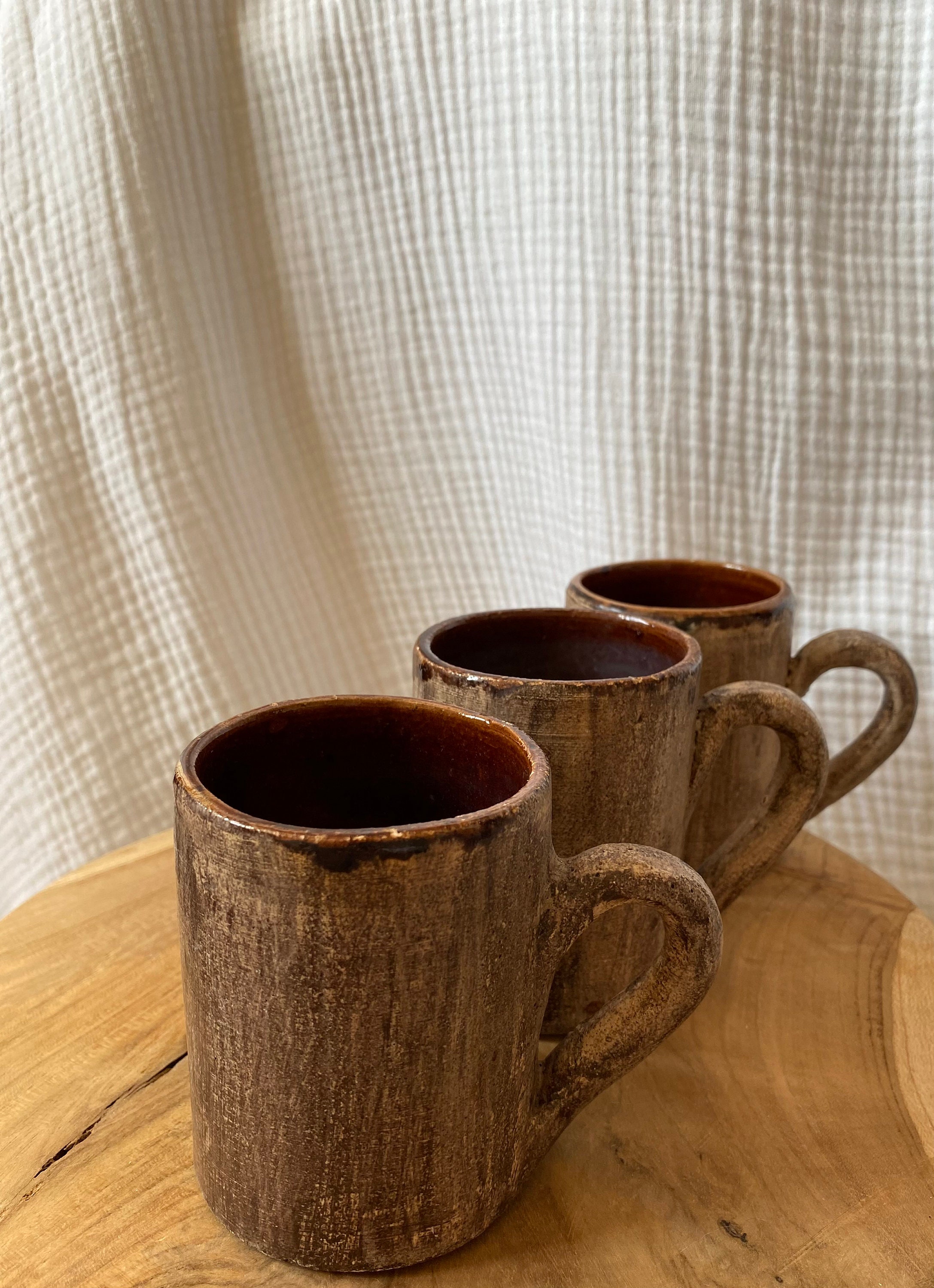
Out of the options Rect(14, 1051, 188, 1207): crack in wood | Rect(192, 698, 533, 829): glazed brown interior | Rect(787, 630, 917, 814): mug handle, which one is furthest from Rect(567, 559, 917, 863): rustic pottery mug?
Rect(14, 1051, 188, 1207): crack in wood

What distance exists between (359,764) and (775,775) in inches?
8.2

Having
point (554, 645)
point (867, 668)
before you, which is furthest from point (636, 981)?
point (867, 668)

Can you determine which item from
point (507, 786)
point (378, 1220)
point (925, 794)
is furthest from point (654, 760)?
point (925, 794)

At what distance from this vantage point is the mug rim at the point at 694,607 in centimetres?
55

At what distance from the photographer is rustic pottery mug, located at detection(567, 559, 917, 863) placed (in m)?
0.56

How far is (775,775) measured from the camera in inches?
21.0

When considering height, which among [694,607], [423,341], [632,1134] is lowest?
[632,1134]

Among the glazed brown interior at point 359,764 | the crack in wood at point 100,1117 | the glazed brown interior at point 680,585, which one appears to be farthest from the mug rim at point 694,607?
the crack in wood at point 100,1117

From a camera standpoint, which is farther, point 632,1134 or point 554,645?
point 554,645

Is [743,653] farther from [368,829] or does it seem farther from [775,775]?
[368,829]

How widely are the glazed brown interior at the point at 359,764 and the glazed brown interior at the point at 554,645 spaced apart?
95 millimetres

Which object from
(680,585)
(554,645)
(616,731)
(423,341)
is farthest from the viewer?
(423,341)

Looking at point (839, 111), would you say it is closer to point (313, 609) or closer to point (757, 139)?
point (757, 139)

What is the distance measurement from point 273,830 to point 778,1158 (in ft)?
0.79
